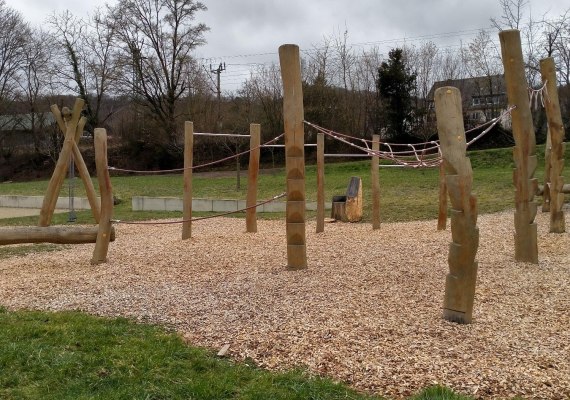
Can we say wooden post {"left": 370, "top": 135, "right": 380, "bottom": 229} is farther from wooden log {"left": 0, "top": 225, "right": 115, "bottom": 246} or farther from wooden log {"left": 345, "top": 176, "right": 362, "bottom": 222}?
wooden log {"left": 0, "top": 225, "right": 115, "bottom": 246}

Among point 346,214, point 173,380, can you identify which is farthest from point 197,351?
point 346,214

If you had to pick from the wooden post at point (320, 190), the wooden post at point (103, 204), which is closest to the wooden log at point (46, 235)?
the wooden post at point (103, 204)

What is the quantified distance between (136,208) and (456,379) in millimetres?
13088

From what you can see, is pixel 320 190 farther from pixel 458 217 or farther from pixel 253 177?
pixel 458 217

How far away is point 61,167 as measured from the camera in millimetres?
8625

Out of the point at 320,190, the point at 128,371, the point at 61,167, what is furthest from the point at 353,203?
the point at 128,371

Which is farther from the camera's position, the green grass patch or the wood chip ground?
the wood chip ground

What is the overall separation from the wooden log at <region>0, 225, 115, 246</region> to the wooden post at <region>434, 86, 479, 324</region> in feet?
14.7

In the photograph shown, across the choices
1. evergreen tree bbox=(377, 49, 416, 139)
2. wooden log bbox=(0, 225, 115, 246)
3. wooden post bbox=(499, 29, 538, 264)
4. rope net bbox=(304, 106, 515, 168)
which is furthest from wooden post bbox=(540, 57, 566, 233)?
evergreen tree bbox=(377, 49, 416, 139)

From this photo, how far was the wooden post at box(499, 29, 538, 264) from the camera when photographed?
6082 millimetres

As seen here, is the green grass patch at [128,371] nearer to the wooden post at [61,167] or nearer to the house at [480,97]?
the wooden post at [61,167]

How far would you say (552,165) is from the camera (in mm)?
7977

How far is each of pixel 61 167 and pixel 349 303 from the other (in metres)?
5.57

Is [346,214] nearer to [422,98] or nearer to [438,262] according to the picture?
[438,262]
